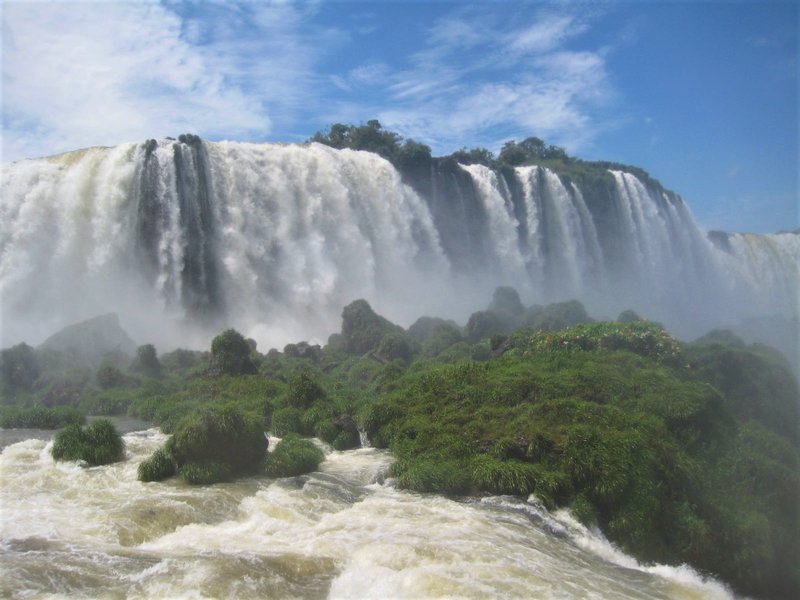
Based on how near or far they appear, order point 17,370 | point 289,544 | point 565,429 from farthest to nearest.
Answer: point 17,370
point 565,429
point 289,544

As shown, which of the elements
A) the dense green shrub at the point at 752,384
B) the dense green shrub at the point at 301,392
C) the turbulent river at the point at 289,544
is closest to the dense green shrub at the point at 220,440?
the turbulent river at the point at 289,544

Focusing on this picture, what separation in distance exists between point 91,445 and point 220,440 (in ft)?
8.46

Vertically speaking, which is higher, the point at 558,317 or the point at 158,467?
the point at 558,317

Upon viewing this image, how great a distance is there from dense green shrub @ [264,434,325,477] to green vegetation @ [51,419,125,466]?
286 centimetres

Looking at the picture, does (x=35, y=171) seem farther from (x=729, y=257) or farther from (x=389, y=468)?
(x=729, y=257)

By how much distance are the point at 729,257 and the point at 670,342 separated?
58.0 m

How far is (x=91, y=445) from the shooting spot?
37.9 ft

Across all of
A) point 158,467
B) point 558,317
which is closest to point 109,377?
point 158,467

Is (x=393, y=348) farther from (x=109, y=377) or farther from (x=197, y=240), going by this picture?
(x=197, y=240)

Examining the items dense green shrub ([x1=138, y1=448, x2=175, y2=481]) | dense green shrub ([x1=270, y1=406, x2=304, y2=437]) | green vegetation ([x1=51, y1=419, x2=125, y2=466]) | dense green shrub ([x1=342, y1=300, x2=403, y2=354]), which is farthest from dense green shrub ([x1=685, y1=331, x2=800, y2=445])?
green vegetation ([x1=51, y1=419, x2=125, y2=466])

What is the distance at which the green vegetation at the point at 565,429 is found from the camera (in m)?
9.97

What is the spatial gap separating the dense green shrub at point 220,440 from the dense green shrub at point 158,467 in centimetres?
12

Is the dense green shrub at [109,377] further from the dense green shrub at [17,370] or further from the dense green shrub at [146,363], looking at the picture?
the dense green shrub at [17,370]

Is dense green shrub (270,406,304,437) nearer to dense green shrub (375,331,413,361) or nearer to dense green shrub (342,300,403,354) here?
dense green shrub (375,331,413,361)
